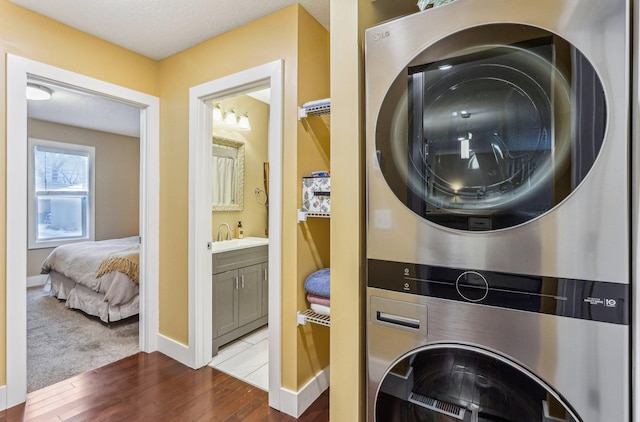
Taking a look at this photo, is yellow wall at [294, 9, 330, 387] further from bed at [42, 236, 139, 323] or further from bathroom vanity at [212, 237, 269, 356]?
bed at [42, 236, 139, 323]

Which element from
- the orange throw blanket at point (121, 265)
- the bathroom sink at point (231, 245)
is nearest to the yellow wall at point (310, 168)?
the bathroom sink at point (231, 245)

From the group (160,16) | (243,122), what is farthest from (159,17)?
(243,122)

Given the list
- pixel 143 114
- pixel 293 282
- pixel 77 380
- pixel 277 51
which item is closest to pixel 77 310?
pixel 77 380

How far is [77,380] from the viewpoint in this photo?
7.38ft

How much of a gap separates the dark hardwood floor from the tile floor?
70mm

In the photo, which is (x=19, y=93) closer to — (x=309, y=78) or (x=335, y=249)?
(x=309, y=78)

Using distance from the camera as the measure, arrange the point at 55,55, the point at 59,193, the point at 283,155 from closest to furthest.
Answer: the point at 283,155 < the point at 55,55 < the point at 59,193

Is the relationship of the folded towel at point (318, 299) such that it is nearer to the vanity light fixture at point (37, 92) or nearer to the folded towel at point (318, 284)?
the folded towel at point (318, 284)

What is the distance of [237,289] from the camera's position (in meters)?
2.83

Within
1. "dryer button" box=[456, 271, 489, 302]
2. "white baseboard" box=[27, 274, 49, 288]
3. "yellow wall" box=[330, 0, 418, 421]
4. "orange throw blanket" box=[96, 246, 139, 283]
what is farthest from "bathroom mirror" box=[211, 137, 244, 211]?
"white baseboard" box=[27, 274, 49, 288]

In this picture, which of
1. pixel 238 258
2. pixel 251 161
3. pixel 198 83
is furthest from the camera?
pixel 251 161

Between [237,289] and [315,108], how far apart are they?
1810mm

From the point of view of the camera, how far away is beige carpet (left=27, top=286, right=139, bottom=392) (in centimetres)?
238

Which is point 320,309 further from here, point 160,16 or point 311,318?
point 160,16
